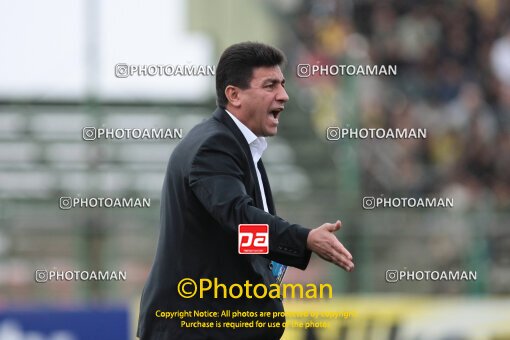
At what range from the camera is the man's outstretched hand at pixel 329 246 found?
3.98 metres

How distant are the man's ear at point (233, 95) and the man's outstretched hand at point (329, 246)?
69 cm

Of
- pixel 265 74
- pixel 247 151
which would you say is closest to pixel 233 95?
pixel 265 74

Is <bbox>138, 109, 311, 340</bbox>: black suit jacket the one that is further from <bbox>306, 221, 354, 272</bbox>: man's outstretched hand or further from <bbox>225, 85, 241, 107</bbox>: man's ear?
<bbox>306, 221, 354, 272</bbox>: man's outstretched hand

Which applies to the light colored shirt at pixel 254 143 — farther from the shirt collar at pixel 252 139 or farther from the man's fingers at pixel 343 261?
the man's fingers at pixel 343 261

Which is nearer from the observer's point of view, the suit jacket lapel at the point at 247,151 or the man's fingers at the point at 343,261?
the man's fingers at the point at 343,261

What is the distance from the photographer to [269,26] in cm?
972

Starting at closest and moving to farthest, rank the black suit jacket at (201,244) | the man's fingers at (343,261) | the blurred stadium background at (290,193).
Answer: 1. the man's fingers at (343,261)
2. the black suit jacket at (201,244)
3. the blurred stadium background at (290,193)

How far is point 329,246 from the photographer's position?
4.00 metres

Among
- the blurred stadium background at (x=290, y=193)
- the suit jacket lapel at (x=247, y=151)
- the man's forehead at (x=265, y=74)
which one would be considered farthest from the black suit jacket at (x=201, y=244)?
the blurred stadium background at (x=290, y=193)

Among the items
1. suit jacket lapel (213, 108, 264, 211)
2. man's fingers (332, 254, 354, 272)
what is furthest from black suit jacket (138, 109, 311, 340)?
man's fingers (332, 254, 354, 272)

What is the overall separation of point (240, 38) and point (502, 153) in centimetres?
352

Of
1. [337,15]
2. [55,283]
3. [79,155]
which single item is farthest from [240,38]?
[337,15]

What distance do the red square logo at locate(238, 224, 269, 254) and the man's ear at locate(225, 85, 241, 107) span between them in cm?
57

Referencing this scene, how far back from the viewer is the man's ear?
179 inches
